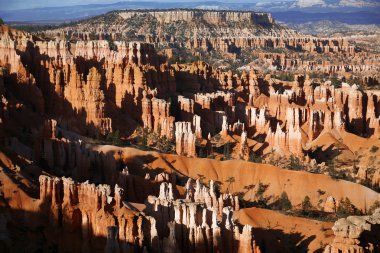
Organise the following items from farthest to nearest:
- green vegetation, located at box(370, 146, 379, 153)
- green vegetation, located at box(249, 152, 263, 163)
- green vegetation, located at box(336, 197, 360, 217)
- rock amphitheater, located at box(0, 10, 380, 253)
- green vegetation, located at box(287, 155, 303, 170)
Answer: green vegetation, located at box(370, 146, 379, 153) < green vegetation, located at box(249, 152, 263, 163) < green vegetation, located at box(287, 155, 303, 170) < green vegetation, located at box(336, 197, 360, 217) < rock amphitheater, located at box(0, 10, 380, 253)

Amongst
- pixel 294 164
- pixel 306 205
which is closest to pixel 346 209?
pixel 306 205

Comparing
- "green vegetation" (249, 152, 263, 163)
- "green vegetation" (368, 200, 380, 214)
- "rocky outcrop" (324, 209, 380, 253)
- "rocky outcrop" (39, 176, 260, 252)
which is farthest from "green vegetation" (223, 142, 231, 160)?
"rocky outcrop" (324, 209, 380, 253)

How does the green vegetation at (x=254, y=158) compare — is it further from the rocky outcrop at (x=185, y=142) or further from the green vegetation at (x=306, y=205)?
the green vegetation at (x=306, y=205)

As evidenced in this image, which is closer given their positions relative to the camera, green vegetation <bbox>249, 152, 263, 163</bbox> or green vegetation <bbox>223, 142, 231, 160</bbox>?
green vegetation <bbox>249, 152, 263, 163</bbox>

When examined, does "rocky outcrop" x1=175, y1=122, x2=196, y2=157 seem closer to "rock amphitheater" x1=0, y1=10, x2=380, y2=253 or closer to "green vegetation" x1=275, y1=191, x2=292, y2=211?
"rock amphitheater" x1=0, y1=10, x2=380, y2=253

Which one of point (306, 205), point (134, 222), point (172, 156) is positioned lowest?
point (306, 205)

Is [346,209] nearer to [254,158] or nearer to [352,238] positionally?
[254,158]

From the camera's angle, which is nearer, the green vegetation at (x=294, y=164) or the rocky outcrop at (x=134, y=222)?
A: the rocky outcrop at (x=134, y=222)

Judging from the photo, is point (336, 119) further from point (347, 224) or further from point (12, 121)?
point (347, 224)

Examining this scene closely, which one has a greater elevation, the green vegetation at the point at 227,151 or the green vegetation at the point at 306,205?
the green vegetation at the point at 227,151

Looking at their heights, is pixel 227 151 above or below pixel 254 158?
above

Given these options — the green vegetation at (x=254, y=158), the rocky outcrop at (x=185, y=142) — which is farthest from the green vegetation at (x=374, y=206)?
the rocky outcrop at (x=185, y=142)
